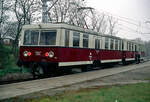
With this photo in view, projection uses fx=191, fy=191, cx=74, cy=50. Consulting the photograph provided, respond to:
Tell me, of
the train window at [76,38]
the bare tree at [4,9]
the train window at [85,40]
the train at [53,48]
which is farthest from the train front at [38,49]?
the bare tree at [4,9]

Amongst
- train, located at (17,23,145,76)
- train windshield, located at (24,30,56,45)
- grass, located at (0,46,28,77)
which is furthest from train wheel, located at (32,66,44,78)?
train windshield, located at (24,30,56,45)

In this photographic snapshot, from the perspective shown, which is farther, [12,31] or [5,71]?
[12,31]

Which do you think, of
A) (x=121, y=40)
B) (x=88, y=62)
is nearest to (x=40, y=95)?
(x=88, y=62)

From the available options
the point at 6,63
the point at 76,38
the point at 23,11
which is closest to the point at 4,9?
the point at 23,11

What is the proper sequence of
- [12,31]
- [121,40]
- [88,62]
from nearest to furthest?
[88,62] < [121,40] < [12,31]

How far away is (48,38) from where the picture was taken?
11555mm

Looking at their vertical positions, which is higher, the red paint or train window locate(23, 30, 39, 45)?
train window locate(23, 30, 39, 45)

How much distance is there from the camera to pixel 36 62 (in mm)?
11500

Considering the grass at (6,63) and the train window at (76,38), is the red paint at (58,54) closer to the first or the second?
the train window at (76,38)

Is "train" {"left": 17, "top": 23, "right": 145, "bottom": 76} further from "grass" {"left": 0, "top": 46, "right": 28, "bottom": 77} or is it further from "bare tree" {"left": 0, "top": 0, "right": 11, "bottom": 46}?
"bare tree" {"left": 0, "top": 0, "right": 11, "bottom": 46}

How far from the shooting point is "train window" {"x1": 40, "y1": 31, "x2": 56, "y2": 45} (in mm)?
11359

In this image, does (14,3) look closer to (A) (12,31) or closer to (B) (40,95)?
(A) (12,31)

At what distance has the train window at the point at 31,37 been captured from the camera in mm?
11831

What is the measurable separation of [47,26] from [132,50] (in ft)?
54.8
